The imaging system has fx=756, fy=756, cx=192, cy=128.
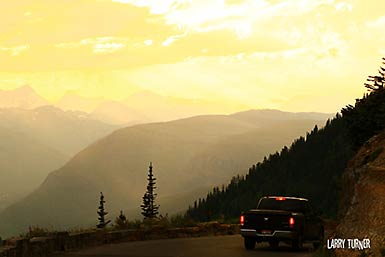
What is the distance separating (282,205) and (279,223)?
5.40 feet

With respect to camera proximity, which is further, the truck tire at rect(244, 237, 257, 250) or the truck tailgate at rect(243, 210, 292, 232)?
the truck tire at rect(244, 237, 257, 250)

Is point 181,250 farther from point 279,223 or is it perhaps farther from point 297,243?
point 297,243

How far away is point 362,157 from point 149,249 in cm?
807

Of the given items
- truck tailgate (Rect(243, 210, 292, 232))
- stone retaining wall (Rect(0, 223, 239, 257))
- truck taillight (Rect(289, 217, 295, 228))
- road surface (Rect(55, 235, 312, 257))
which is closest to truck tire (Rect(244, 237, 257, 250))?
road surface (Rect(55, 235, 312, 257))

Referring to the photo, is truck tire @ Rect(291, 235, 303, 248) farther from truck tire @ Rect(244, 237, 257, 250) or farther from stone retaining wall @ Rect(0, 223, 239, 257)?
stone retaining wall @ Rect(0, 223, 239, 257)

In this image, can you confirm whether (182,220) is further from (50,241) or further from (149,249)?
(50,241)

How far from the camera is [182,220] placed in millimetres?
38094

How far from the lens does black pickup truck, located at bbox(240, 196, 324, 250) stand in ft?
87.6

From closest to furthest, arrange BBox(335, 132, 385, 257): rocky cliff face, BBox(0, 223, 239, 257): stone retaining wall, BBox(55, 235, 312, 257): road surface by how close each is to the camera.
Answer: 1. BBox(335, 132, 385, 257): rocky cliff face
2. BBox(0, 223, 239, 257): stone retaining wall
3. BBox(55, 235, 312, 257): road surface

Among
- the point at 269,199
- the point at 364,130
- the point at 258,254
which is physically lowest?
the point at 258,254

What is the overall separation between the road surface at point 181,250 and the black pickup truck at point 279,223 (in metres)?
0.46

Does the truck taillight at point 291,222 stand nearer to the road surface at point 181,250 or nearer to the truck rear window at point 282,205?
the road surface at point 181,250

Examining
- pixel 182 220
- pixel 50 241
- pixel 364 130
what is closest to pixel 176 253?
pixel 50 241

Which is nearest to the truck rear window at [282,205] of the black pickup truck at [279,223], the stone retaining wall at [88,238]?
the black pickup truck at [279,223]
